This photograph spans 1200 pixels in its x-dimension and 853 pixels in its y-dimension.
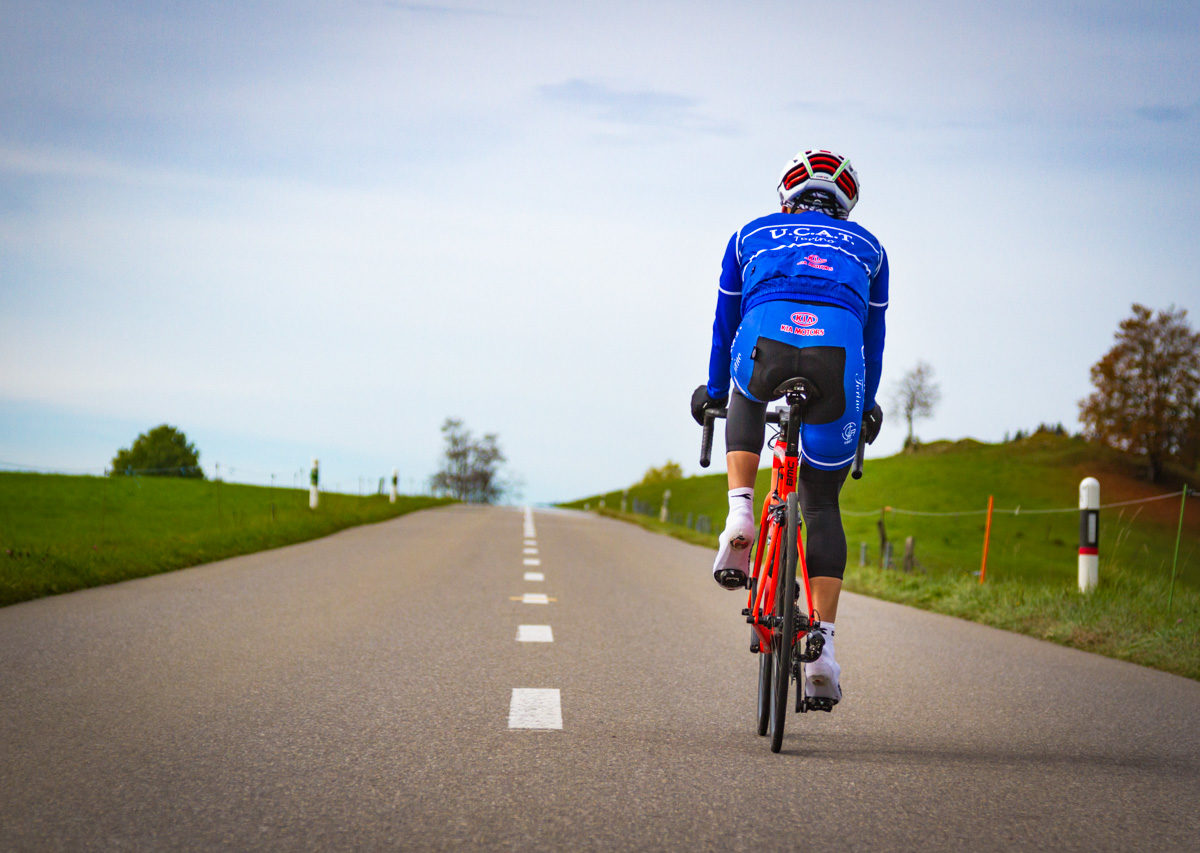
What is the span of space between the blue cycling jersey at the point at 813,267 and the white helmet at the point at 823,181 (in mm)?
102

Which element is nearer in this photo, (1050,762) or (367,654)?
(1050,762)

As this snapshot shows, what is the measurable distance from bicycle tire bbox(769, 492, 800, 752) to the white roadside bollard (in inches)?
257

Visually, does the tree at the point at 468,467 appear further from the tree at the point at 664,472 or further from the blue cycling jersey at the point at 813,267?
the blue cycling jersey at the point at 813,267

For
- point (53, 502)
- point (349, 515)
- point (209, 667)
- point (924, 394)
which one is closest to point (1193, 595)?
point (209, 667)

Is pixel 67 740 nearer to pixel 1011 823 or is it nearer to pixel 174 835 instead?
pixel 174 835

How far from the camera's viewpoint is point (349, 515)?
22531mm

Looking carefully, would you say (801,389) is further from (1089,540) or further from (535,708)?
(1089,540)

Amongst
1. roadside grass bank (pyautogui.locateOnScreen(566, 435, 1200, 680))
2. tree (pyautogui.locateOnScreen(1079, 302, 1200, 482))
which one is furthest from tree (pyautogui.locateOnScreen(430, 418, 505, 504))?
tree (pyautogui.locateOnScreen(1079, 302, 1200, 482))

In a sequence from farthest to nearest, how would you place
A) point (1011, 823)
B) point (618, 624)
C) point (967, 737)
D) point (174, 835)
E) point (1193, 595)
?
point (1193, 595) → point (618, 624) → point (967, 737) → point (1011, 823) → point (174, 835)

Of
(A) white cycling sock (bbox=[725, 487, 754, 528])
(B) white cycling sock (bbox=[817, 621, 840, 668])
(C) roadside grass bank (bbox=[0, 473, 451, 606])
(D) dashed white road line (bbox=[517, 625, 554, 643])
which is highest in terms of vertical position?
(A) white cycling sock (bbox=[725, 487, 754, 528])

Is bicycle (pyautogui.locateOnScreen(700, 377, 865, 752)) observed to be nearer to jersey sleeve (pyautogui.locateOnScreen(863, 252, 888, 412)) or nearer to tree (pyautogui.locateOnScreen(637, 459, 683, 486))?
jersey sleeve (pyautogui.locateOnScreen(863, 252, 888, 412))

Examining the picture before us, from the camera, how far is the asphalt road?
297 centimetres

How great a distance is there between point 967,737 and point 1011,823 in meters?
1.26

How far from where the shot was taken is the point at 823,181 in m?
4.02
